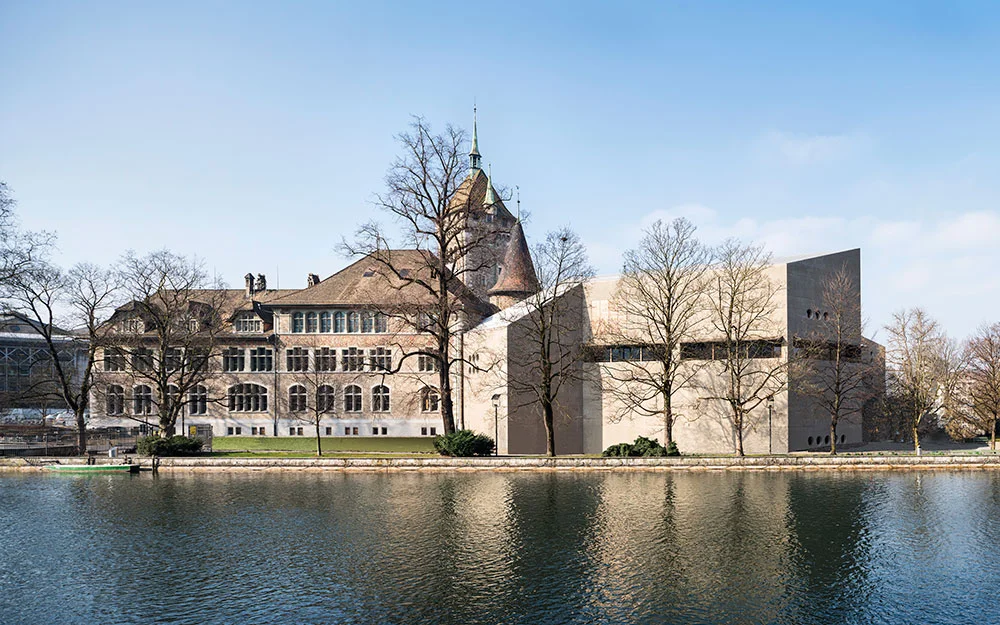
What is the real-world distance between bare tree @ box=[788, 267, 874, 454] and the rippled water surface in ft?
35.9

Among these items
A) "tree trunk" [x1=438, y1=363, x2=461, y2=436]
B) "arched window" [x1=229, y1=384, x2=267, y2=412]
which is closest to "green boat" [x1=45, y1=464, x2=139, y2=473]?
"tree trunk" [x1=438, y1=363, x2=461, y2=436]

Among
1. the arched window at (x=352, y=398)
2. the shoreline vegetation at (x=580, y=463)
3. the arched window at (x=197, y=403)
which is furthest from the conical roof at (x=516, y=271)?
the arched window at (x=197, y=403)

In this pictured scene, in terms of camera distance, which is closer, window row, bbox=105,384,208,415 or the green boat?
the green boat

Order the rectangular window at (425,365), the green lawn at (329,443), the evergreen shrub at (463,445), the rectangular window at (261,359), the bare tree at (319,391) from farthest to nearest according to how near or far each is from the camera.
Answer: the rectangular window at (261,359)
the rectangular window at (425,365)
the bare tree at (319,391)
the green lawn at (329,443)
the evergreen shrub at (463,445)

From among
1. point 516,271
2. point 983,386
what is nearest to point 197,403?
point 516,271

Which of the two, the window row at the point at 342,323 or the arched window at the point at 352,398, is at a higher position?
the window row at the point at 342,323

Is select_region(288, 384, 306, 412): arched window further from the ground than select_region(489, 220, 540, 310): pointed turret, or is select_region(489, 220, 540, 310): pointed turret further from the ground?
select_region(489, 220, 540, 310): pointed turret

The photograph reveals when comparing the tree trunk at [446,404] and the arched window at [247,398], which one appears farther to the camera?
the arched window at [247,398]

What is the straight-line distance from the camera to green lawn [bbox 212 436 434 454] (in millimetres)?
55688

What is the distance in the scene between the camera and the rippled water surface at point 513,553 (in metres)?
16.9

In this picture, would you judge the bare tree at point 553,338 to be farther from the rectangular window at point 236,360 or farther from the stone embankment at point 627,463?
the rectangular window at point 236,360

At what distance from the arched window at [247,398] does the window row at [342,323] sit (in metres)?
6.30

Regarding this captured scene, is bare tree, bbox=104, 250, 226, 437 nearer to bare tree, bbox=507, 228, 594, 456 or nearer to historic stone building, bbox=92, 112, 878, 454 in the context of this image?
historic stone building, bbox=92, 112, 878, 454

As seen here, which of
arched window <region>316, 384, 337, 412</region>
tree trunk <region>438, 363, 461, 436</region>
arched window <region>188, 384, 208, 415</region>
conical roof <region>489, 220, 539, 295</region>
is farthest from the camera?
arched window <region>188, 384, 208, 415</region>
